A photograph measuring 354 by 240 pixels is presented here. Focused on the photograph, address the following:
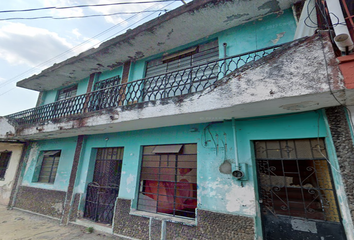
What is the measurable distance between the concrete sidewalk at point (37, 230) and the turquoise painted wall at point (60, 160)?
1.17 m

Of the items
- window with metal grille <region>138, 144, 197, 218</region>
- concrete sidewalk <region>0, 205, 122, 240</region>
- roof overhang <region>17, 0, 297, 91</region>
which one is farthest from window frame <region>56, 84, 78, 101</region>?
window with metal grille <region>138, 144, 197, 218</region>

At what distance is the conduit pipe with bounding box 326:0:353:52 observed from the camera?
7.79ft

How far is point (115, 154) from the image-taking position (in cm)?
616

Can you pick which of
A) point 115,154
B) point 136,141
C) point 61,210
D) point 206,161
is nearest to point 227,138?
point 206,161

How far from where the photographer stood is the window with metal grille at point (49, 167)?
766cm

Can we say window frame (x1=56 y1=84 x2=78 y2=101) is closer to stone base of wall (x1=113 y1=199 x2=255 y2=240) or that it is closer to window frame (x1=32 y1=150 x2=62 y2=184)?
window frame (x1=32 y1=150 x2=62 y2=184)

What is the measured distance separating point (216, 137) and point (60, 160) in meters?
6.76

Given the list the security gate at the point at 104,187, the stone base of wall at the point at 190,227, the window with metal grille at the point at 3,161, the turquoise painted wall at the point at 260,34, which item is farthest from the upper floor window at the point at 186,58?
the window with metal grille at the point at 3,161

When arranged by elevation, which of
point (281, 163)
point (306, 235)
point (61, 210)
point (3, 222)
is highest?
point (281, 163)

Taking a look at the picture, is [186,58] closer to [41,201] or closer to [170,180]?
[170,180]

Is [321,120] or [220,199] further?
[220,199]

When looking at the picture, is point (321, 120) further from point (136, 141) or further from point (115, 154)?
point (115, 154)

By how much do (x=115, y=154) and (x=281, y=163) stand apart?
16.7 ft

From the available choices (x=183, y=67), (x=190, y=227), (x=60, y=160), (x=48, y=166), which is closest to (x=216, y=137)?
(x=190, y=227)
